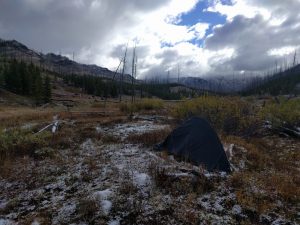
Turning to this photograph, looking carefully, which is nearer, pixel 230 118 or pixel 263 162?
pixel 263 162

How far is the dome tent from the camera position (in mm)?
12492

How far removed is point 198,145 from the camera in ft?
44.7

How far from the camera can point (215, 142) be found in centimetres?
1330

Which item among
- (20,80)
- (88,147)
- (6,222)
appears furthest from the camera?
(20,80)

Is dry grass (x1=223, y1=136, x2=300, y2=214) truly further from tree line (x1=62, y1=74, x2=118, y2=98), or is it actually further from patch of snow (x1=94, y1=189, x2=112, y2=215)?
tree line (x1=62, y1=74, x2=118, y2=98)

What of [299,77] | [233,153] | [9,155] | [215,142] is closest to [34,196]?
[9,155]

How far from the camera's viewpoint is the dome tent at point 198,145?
12492mm

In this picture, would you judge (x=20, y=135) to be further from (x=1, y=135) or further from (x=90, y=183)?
(x=90, y=183)

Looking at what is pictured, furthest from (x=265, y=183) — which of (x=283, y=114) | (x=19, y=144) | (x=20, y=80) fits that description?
(x=20, y=80)

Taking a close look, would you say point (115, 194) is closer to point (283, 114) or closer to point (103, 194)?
point (103, 194)

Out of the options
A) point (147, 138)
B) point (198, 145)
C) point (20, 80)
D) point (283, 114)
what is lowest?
point (147, 138)

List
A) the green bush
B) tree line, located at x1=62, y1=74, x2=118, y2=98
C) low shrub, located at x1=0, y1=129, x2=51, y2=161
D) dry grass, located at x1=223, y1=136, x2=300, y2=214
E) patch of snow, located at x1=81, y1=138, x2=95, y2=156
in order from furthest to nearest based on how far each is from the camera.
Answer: tree line, located at x1=62, y1=74, x2=118, y2=98, the green bush, patch of snow, located at x1=81, y1=138, x2=95, y2=156, low shrub, located at x1=0, y1=129, x2=51, y2=161, dry grass, located at x1=223, y1=136, x2=300, y2=214

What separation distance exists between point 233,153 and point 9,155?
10582mm

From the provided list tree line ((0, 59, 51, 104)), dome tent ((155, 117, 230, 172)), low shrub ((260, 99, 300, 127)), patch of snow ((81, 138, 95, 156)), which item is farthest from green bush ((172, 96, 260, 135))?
tree line ((0, 59, 51, 104))
